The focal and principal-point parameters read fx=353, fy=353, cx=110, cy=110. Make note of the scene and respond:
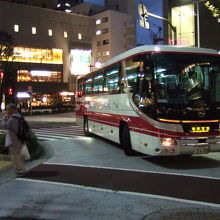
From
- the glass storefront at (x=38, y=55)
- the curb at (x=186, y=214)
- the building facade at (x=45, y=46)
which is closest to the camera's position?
the curb at (x=186, y=214)

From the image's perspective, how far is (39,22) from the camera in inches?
2844

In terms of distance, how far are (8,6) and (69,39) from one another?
14.8 meters

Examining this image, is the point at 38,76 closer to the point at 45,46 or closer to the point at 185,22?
the point at 45,46

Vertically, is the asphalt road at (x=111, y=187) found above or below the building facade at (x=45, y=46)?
below

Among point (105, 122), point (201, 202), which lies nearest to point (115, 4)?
point (105, 122)

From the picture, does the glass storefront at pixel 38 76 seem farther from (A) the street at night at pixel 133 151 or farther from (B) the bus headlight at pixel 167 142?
(B) the bus headlight at pixel 167 142

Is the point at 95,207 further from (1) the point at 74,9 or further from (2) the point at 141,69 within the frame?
(1) the point at 74,9

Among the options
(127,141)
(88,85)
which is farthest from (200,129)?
(88,85)

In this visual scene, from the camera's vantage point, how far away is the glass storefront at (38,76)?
69.8m

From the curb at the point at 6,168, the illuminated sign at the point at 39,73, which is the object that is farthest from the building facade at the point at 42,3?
the curb at the point at 6,168

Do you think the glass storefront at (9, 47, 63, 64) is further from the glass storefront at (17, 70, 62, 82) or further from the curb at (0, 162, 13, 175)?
the curb at (0, 162, 13, 175)

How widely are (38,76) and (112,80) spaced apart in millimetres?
61271

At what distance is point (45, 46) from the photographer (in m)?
72.9

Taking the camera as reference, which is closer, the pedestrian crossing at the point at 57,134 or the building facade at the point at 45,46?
the pedestrian crossing at the point at 57,134
